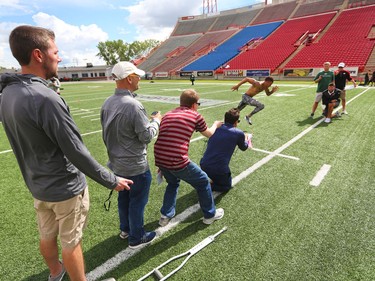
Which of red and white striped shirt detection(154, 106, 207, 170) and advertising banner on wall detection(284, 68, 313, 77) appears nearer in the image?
red and white striped shirt detection(154, 106, 207, 170)

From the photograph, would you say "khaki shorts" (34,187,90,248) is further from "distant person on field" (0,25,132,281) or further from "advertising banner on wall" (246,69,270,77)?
"advertising banner on wall" (246,69,270,77)

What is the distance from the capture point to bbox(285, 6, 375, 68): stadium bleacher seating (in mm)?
29161

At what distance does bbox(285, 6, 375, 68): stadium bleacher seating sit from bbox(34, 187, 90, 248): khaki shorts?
33.0 meters

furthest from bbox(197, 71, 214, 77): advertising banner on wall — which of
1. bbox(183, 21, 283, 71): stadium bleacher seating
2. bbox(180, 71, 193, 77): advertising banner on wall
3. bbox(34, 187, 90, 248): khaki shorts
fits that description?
bbox(34, 187, 90, 248): khaki shorts

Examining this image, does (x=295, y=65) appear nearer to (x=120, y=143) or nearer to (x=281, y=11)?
(x=281, y=11)

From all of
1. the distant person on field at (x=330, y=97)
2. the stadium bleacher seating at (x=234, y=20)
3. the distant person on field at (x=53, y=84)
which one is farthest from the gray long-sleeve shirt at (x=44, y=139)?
the stadium bleacher seating at (x=234, y=20)

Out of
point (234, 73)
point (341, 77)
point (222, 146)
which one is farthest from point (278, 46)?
point (222, 146)

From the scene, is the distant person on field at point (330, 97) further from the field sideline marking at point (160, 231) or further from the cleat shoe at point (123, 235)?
the cleat shoe at point (123, 235)

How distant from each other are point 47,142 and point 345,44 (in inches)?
1557

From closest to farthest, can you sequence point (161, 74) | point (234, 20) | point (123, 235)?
point (123, 235) < point (161, 74) < point (234, 20)

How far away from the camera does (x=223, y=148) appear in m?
3.88

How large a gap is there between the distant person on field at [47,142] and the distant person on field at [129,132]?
531 mm

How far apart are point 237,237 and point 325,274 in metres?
0.98

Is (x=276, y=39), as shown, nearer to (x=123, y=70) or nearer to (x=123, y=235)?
(x=123, y=70)
